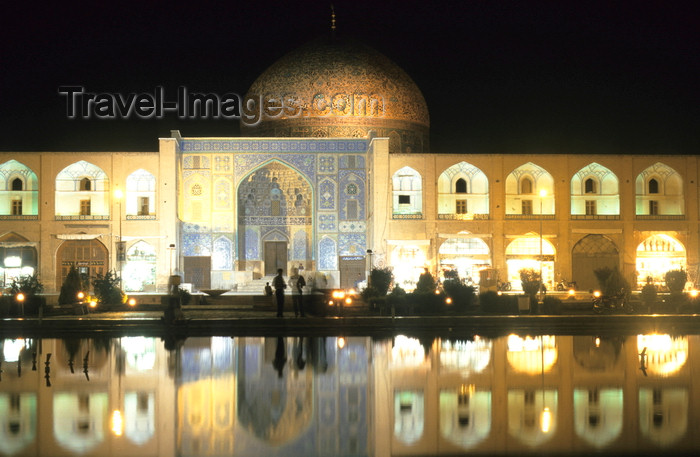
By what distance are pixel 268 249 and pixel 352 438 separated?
956 inches

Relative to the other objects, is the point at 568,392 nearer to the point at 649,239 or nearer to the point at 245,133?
the point at 649,239

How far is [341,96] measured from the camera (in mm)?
31250

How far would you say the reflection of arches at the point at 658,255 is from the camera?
2922 centimetres

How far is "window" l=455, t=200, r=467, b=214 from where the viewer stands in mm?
29547

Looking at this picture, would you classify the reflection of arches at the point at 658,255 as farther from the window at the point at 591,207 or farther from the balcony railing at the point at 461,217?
the balcony railing at the point at 461,217

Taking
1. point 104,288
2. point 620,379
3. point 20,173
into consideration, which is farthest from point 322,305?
point 20,173

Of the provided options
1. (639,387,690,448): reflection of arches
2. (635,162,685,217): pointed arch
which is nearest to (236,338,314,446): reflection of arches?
(639,387,690,448): reflection of arches

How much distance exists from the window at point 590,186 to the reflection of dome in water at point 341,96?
5590mm

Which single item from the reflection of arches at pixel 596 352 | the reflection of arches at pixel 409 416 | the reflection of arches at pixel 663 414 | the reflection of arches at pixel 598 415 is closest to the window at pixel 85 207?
the reflection of arches at pixel 596 352

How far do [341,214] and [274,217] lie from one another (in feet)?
7.94

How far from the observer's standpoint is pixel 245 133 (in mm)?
32844

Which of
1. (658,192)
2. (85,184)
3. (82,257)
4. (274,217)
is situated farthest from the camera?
(274,217)

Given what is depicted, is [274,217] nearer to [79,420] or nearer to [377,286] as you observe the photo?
[377,286]

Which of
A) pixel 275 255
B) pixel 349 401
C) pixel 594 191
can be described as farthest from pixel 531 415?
pixel 594 191
